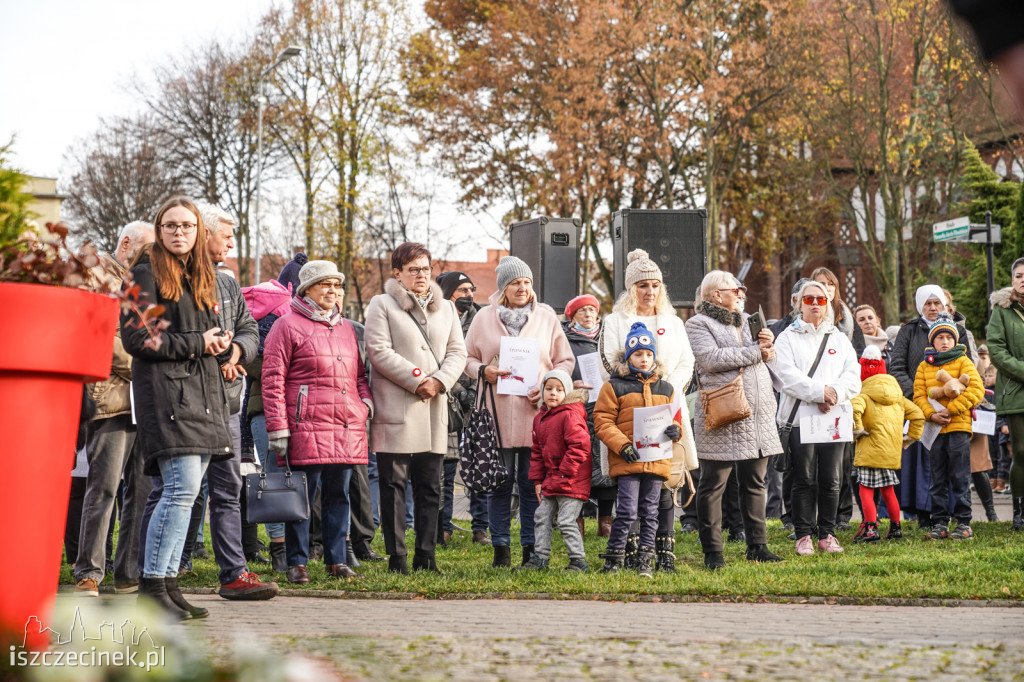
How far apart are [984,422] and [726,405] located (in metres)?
4.69

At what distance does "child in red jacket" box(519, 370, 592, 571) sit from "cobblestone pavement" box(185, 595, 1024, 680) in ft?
4.67

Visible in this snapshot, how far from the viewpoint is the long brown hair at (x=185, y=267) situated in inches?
244

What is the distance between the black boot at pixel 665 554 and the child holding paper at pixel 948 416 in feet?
10.3

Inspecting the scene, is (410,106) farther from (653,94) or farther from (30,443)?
(30,443)

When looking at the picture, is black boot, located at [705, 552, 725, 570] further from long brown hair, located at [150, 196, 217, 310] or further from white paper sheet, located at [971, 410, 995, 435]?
white paper sheet, located at [971, 410, 995, 435]

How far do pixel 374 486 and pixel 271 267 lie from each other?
37260 mm

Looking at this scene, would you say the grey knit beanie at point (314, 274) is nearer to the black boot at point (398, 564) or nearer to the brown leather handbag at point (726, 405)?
the black boot at point (398, 564)

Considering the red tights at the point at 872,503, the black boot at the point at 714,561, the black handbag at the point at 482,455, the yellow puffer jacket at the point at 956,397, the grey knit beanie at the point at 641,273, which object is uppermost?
the grey knit beanie at the point at 641,273

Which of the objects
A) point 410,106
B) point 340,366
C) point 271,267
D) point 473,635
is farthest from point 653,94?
point 473,635

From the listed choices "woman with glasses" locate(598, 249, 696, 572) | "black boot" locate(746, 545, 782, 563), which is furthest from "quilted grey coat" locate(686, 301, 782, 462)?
"black boot" locate(746, 545, 782, 563)

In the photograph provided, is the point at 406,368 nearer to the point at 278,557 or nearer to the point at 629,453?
the point at 629,453

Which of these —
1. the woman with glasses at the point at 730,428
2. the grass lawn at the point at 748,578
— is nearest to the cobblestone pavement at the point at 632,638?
the grass lawn at the point at 748,578

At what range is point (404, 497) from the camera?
8.17 meters

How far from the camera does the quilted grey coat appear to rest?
849 centimetres
